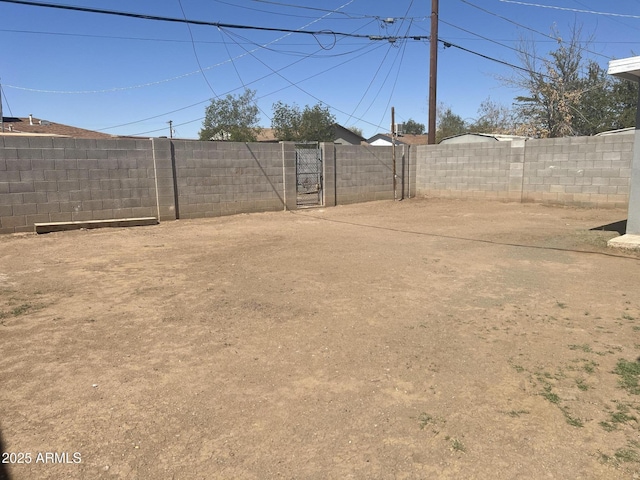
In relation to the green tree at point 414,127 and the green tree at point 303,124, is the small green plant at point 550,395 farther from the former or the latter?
the green tree at point 414,127

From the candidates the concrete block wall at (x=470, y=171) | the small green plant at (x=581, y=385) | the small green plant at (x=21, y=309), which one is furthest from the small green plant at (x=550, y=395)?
the concrete block wall at (x=470, y=171)

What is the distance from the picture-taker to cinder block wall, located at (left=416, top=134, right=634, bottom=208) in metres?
11.9

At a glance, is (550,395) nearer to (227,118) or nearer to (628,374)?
(628,374)

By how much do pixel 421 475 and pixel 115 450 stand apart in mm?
1686

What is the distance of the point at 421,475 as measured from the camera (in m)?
2.22

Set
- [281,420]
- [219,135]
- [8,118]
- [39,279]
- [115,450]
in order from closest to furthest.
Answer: [115,450] → [281,420] → [39,279] → [8,118] → [219,135]

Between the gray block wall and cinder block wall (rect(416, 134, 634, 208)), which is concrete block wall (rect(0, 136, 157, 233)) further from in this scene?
cinder block wall (rect(416, 134, 634, 208))

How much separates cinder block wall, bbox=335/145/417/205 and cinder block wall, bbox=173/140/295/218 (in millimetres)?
2199

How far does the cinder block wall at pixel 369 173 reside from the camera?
14.4m

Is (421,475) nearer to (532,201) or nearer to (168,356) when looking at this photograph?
(168,356)

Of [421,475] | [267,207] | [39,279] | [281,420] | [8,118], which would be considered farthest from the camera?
[8,118]

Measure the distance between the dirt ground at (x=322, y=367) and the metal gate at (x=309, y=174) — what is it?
7.07 m

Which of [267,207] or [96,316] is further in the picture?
[267,207]

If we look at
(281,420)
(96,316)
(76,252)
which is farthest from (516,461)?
(76,252)
